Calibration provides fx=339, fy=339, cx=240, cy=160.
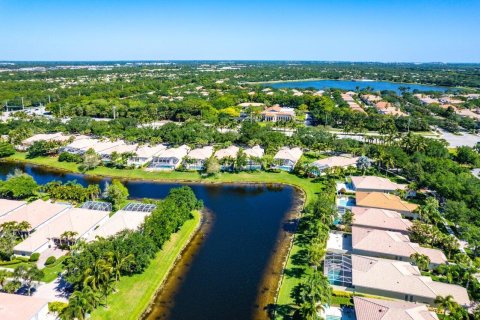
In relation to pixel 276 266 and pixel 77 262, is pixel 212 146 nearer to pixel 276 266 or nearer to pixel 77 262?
pixel 276 266

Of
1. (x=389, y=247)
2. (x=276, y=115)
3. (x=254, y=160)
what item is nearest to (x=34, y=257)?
(x=389, y=247)

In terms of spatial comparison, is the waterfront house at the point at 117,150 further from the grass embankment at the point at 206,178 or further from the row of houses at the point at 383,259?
the row of houses at the point at 383,259

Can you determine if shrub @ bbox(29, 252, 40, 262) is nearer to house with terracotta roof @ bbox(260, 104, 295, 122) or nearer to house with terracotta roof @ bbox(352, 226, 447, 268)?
house with terracotta roof @ bbox(352, 226, 447, 268)

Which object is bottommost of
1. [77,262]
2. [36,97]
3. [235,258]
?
[235,258]

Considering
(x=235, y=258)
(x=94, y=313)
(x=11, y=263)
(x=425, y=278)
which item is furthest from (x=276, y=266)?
(x=11, y=263)

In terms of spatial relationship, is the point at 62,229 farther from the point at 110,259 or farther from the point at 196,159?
the point at 196,159

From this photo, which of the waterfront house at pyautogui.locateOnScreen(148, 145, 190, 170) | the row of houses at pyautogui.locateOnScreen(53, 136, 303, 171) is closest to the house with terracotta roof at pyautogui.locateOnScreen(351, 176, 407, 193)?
the row of houses at pyautogui.locateOnScreen(53, 136, 303, 171)

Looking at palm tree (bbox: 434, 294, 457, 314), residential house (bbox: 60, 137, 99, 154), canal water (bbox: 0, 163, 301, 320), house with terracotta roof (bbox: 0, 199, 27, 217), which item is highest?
residential house (bbox: 60, 137, 99, 154)
